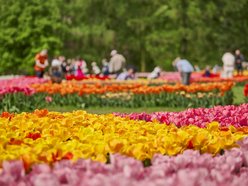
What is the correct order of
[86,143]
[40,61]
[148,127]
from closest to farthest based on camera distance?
[86,143], [148,127], [40,61]

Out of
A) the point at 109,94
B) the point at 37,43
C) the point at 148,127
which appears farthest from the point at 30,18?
the point at 148,127

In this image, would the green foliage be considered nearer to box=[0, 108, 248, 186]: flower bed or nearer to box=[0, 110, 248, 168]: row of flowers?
box=[0, 110, 248, 168]: row of flowers

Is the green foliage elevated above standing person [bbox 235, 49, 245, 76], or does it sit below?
above

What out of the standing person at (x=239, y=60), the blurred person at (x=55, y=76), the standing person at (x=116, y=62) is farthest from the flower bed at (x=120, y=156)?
the standing person at (x=239, y=60)

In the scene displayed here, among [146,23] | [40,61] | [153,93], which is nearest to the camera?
[153,93]

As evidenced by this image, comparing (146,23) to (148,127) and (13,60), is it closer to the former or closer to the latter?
(13,60)

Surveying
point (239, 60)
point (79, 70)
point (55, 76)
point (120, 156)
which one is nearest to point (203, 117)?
point (120, 156)

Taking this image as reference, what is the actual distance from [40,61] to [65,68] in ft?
29.4

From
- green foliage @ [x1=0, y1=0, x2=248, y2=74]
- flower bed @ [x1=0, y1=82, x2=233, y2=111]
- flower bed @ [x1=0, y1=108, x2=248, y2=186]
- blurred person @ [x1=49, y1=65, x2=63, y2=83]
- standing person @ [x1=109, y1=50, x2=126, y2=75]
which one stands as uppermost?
green foliage @ [x1=0, y1=0, x2=248, y2=74]

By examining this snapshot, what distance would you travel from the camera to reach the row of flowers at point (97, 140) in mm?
5566

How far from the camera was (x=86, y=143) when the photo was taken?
6469 millimetres

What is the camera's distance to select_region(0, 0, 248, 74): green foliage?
49562 mm

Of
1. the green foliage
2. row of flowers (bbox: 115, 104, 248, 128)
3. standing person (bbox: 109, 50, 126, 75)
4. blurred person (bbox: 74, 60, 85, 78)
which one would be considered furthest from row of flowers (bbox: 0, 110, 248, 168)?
the green foliage

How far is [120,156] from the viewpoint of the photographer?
5.21 metres
